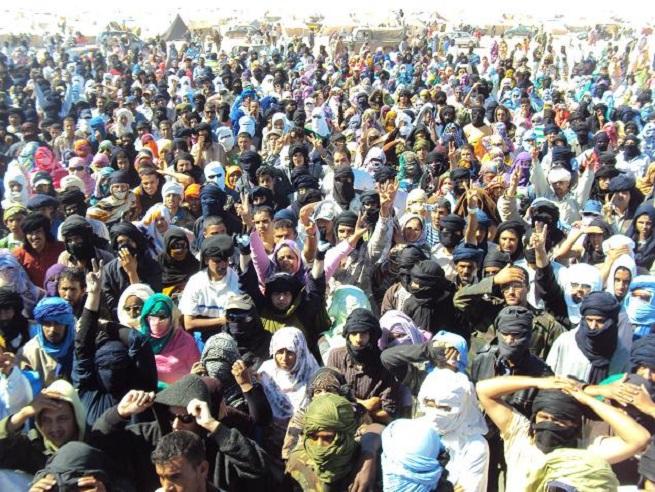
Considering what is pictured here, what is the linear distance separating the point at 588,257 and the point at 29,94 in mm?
11222

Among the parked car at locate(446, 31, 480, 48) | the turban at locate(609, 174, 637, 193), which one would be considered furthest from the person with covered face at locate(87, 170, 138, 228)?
the parked car at locate(446, 31, 480, 48)

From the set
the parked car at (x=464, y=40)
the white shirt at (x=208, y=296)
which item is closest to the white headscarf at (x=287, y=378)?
the white shirt at (x=208, y=296)

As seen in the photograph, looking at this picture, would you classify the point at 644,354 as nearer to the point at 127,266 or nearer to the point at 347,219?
the point at 347,219

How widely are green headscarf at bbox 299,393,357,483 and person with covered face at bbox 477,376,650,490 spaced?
71 cm

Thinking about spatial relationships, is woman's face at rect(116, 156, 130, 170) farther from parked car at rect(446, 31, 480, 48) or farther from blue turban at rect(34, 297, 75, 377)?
parked car at rect(446, 31, 480, 48)

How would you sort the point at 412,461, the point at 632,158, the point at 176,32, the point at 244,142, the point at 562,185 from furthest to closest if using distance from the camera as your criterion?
the point at 176,32 < the point at 244,142 < the point at 632,158 < the point at 562,185 < the point at 412,461

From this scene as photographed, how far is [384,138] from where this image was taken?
8.35 metres

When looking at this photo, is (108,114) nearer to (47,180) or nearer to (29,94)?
(29,94)

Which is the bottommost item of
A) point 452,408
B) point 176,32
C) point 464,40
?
point 452,408

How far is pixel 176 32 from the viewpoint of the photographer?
27.3 meters

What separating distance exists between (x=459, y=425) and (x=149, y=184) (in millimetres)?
4220

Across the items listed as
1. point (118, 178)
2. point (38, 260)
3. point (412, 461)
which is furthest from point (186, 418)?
point (118, 178)

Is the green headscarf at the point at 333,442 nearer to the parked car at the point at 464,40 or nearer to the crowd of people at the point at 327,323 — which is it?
the crowd of people at the point at 327,323

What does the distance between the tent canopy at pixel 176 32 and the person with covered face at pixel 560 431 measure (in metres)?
26.4
